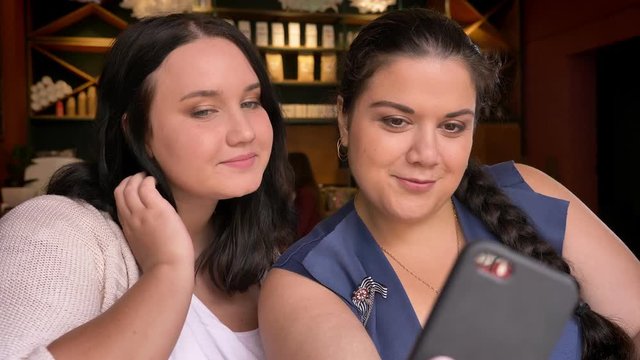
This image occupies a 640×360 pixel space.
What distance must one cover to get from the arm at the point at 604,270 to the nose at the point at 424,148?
359 millimetres

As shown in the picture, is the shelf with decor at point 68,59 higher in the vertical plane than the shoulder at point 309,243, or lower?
higher

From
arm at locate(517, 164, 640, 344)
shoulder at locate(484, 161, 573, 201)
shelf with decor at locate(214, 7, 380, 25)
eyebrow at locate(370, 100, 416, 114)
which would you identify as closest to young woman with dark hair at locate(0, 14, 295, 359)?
eyebrow at locate(370, 100, 416, 114)

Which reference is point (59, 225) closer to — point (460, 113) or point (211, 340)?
point (211, 340)

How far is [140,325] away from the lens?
0.86 meters

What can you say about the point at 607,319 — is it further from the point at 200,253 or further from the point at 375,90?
the point at 200,253

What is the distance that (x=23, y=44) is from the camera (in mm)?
4996

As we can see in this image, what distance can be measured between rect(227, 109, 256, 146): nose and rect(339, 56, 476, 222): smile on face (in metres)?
0.21

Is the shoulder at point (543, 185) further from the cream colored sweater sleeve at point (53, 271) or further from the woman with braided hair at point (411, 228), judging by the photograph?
the cream colored sweater sleeve at point (53, 271)

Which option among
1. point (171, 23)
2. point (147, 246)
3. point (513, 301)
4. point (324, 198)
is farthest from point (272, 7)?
point (513, 301)

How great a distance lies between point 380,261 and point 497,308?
28.3 inches

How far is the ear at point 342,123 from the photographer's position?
1.21 m

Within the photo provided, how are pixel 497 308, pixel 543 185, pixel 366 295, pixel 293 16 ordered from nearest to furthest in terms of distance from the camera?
Answer: pixel 497 308
pixel 366 295
pixel 543 185
pixel 293 16

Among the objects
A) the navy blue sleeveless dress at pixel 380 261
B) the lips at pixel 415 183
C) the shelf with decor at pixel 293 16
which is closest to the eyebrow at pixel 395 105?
the lips at pixel 415 183

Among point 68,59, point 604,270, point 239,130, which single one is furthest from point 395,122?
point 68,59
